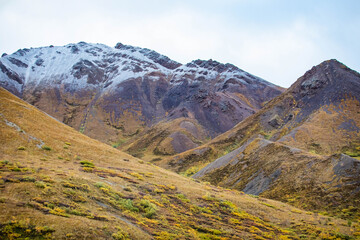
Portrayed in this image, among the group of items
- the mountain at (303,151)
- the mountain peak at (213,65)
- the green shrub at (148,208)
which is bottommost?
the green shrub at (148,208)

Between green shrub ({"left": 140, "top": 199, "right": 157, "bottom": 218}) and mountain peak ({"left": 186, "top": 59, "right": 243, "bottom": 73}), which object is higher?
mountain peak ({"left": 186, "top": 59, "right": 243, "bottom": 73})

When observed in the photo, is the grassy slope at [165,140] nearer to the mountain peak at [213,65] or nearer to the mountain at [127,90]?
the mountain at [127,90]

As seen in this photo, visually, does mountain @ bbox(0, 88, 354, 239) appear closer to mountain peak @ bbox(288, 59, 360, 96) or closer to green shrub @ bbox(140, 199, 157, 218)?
green shrub @ bbox(140, 199, 157, 218)

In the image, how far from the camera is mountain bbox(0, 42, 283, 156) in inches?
4168

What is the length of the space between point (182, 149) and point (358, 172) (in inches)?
2290

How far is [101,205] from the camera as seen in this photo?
12188 mm

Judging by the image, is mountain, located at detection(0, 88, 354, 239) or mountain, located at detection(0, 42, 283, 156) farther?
mountain, located at detection(0, 42, 283, 156)

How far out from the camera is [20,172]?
1284 centimetres

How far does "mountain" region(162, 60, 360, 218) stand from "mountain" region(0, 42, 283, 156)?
2696 cm

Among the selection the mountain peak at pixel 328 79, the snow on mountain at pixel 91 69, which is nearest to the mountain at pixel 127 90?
the snow on mountain at pixel 91 69

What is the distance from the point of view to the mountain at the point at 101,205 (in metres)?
8.95

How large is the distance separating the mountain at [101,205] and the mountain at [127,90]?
187 feet

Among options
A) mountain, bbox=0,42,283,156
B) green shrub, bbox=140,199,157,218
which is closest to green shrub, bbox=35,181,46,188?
green shrub, bbox=140,199,157,218

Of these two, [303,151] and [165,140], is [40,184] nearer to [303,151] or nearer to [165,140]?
[303,151]
